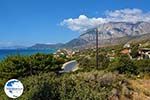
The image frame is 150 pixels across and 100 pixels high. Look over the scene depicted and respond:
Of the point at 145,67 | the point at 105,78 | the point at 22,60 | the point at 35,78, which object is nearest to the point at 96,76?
the point at 105,78

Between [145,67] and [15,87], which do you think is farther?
[145,67]

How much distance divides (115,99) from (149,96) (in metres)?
2.55

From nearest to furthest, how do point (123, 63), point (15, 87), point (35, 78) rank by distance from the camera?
point (15, 87)
point (35, 78)
point (123, 63)

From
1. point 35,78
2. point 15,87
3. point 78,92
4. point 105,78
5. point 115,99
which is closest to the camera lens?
point 15,87

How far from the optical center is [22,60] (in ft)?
81.7

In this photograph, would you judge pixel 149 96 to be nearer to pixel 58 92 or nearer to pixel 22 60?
pixel 58 92

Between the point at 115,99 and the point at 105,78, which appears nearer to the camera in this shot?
the point at 115,99

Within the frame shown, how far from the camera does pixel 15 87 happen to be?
10.9 meters

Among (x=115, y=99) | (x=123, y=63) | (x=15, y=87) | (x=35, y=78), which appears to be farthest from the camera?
(x=123, y=63)

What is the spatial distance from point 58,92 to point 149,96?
562 centimetres

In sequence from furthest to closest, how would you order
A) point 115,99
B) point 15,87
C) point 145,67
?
point 145,67
point 115,99
point 15,87

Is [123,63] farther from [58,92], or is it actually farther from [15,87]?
[15,87]

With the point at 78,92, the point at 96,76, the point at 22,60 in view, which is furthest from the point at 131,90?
the point at 22,60

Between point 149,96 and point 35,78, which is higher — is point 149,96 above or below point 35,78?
below
